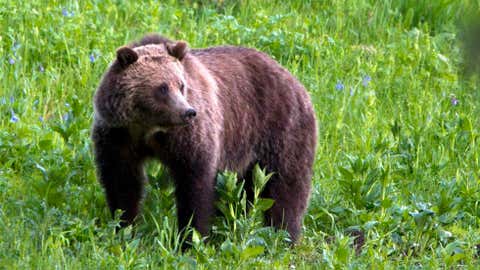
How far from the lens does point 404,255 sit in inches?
229

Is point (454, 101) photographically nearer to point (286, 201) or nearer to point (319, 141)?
point (319, 141)

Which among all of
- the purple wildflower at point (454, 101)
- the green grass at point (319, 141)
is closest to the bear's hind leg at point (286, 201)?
the green grass at point (319, 141)

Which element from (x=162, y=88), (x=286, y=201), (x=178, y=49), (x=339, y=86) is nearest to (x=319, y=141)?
(x=339, y=86)

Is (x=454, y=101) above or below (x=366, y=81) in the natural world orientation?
below

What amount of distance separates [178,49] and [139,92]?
14.8 inches

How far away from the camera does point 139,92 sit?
17.3ft

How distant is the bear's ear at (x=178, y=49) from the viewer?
5.42m

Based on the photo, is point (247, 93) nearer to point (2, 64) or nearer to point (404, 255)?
point (404, 255)

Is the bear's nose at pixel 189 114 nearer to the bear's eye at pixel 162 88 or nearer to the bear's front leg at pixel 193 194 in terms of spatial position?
the bear's eye at pixel 162 88

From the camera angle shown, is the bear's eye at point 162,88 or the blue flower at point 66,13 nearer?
the bear's eye at point 162,88

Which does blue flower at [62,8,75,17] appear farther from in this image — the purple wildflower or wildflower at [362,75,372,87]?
the purple wildflower

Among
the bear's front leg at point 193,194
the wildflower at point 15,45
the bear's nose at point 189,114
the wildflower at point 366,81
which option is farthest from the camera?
the wildflower at point 366,81

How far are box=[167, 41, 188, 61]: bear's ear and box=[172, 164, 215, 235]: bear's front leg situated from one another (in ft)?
2.22

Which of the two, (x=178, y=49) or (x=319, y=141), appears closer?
(x=178, y=49)
